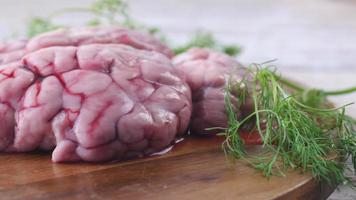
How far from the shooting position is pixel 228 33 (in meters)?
5.61

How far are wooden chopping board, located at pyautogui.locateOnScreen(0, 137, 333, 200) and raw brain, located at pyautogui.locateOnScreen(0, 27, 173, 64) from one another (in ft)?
1.47

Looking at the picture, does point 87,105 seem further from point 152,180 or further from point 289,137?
point 289,137

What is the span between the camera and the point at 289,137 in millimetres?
1967

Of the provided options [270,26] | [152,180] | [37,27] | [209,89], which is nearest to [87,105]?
[152,180]

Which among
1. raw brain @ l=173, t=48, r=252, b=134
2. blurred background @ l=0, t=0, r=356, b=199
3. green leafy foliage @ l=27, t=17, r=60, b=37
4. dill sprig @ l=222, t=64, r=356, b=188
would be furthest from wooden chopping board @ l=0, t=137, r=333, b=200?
blurred background @ l=0, t=0, r=356, b=199

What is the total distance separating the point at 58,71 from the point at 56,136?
7.9 inches

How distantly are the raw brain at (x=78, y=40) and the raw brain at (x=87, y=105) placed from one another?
0.22 meters

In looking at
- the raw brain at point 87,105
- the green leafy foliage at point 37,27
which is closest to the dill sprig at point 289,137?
the raw brain at point 87,105

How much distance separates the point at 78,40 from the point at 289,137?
2.80 ft

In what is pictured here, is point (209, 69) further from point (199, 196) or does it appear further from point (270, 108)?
point (199, 196)

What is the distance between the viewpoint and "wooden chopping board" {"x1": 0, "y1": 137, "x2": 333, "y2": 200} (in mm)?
1725

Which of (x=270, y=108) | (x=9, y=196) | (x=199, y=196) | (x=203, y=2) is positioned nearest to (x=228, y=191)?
(x=199, y=196)

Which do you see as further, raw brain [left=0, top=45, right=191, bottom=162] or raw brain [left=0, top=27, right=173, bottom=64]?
raw brain [left=0, top=27, right=173, bottom=64]

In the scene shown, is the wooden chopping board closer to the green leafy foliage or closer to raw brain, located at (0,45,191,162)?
raw brain, located at (0,45,191,162)
